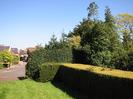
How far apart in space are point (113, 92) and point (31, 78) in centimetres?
1790

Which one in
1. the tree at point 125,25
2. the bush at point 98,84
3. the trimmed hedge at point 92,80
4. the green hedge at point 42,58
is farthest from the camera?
the tree at point 125,25

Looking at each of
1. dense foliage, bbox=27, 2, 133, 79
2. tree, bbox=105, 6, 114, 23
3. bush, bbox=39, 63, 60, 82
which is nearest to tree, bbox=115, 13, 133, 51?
tree, bbox=105, 6, 114, 23

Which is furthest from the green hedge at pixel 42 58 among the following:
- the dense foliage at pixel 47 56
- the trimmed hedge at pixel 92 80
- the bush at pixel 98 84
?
the bush at pixel 98 84

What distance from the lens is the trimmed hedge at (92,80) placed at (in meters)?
12.0

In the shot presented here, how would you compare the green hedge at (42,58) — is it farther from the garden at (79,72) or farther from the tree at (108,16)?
the tree at (108,16)

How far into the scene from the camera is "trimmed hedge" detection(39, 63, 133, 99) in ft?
39.5

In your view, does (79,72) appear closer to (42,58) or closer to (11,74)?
(42,58)

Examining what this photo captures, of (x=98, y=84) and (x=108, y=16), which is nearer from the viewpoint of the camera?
(x=98, y=84)

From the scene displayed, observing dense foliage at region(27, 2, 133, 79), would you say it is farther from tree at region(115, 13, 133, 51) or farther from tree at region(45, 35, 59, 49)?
tree at region(115, 13, 133, 51)

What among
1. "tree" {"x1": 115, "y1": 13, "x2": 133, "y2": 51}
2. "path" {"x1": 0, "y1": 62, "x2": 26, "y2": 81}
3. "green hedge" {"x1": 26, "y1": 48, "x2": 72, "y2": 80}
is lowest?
"path" {"x1": 0, "y1": 62, "x2": 26, "y2": 81}

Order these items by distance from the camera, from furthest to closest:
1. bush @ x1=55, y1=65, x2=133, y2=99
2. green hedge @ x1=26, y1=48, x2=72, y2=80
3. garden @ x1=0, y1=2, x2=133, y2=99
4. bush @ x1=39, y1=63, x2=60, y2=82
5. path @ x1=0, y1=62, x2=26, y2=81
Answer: path @ x1=0, y1=62, x2=26, y2=81 → green hedge @ x1=26, y1=48, x2=72, y2=80 → bush @ x1=39, y1=63, x2=60, y2=82 → garden @ x1=0, y1=2, x2=133, y2=99 → bush @ x1=55, y1=65, x2=133, y2=99

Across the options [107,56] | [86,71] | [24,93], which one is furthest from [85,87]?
[107,56]

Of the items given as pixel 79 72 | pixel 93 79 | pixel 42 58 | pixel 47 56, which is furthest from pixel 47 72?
pixel 93 79

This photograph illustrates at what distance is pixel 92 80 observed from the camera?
16641 millimetres
